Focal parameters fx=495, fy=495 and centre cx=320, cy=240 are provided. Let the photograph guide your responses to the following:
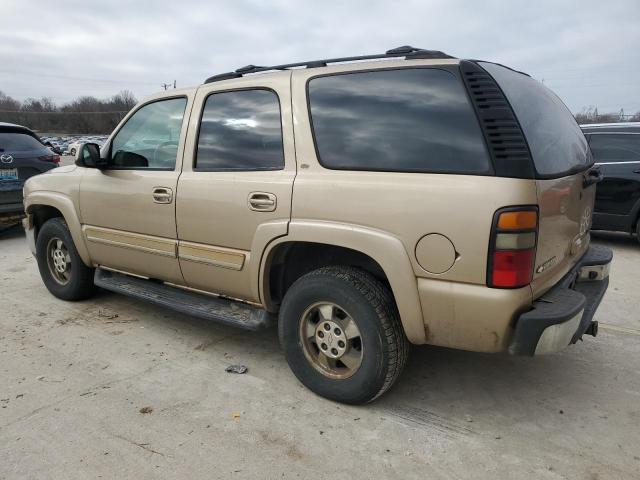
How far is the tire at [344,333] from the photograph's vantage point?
2721mm

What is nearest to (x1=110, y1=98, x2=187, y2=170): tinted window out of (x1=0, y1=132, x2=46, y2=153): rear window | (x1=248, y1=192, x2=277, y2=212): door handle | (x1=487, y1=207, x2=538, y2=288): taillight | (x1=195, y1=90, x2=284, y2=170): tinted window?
(x1=195, y1=90, x2=284, y2=170): tinted window

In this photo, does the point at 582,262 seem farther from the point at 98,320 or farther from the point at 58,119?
the point at 58,119

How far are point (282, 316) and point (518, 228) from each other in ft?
4.90

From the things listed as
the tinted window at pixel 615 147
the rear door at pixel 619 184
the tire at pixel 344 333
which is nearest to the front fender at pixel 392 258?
the tire at pixel 344 333

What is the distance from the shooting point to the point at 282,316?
308cm

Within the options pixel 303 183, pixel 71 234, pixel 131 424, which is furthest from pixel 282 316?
pixel 71 234

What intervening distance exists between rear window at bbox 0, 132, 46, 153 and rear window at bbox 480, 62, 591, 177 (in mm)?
7676

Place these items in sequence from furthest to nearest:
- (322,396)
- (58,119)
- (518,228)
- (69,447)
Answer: (58,119), (322,396), (69,447), (518,228)

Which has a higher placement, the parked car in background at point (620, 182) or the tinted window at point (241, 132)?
the tinted window at point (241, 132)

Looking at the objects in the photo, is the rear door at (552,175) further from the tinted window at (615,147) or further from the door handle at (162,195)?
the tinted window at (615,147)

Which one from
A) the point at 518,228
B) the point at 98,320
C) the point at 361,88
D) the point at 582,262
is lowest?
the point at 98,320

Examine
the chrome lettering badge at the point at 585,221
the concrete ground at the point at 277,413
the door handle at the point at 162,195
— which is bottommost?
the concrete ground at the point at 277,413

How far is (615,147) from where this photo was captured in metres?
7.37

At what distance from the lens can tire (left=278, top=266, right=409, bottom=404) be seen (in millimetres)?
2721
